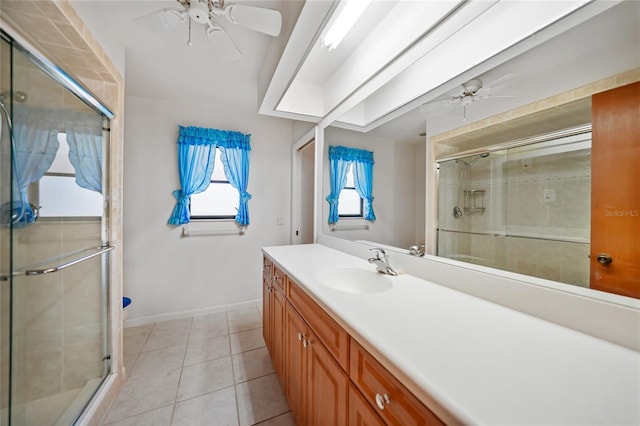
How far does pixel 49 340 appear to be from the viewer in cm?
135

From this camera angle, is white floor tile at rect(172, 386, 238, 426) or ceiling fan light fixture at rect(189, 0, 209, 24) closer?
ceiling fan light fixture at rect(189, 0, 209, 24)

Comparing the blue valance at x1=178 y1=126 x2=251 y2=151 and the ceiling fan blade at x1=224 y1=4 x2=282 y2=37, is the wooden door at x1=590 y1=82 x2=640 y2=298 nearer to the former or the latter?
the ceiling fan blade at x1=224 y1=4 x2=282 y2=37

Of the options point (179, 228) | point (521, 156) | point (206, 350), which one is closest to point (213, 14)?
point (521, 156)

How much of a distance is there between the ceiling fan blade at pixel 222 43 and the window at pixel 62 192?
1.07m

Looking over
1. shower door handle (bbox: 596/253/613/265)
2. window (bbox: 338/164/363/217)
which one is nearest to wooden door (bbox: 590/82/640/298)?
shower door handle (bbox: 596/253/613/265)

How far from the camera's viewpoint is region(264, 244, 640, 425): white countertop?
427 mm

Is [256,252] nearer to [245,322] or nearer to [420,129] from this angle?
[245,322]

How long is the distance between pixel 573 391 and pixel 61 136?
95.1 inches

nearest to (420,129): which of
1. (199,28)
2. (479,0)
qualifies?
(479,0)

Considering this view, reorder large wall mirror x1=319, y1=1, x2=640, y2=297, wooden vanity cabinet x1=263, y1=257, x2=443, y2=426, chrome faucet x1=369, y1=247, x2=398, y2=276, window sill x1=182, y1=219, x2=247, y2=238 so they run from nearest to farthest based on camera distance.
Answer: wooden vanity cabinet x1=263, y1=257, x2=443, y2=426
large wall mirror x1=319, y1=1, x2=640, y2=297
chrome faucet x1=369, y1=247, x2=398, y2=276
window sill x1=182, y1=219, x2=247, y2=238

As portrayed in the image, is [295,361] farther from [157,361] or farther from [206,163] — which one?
[206,163]

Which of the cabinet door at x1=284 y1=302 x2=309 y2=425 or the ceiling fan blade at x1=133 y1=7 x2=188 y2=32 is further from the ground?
the ceiling fan blade at x1=133 y1=7 x2=188 y2=32

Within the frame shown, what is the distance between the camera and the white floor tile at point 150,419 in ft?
4.41

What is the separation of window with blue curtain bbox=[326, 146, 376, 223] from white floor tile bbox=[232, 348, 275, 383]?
1302 mm
